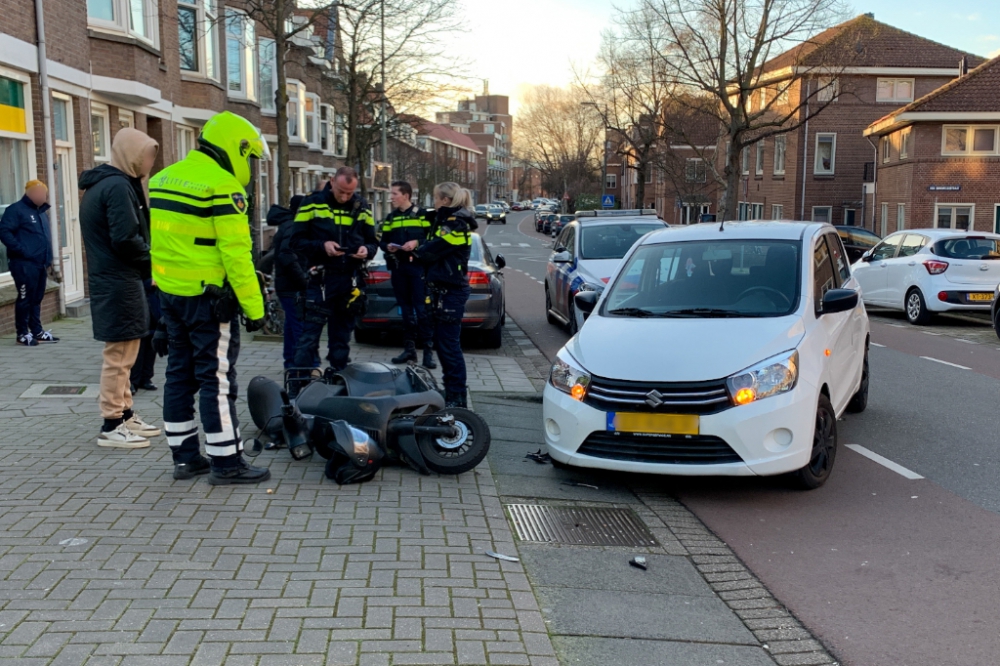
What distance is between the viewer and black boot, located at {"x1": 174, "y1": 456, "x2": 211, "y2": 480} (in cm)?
567

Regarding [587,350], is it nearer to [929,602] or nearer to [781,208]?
[929,602]

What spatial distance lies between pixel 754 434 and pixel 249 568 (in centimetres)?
296

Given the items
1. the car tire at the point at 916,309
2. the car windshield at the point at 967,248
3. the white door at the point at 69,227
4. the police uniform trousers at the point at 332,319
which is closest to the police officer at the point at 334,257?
the police uniform trousers at the point at 332,319

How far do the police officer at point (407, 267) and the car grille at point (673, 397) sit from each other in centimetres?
431

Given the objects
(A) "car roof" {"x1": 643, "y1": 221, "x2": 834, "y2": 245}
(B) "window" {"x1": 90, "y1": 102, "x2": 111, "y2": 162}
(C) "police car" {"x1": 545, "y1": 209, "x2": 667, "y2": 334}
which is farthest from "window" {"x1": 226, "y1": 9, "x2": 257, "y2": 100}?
(A) "car roof" {"x1": 643, "y1": 221, "x2": 834, "y2": 245}

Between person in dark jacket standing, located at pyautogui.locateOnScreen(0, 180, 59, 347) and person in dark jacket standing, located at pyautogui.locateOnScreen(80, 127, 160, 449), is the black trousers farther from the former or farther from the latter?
person in dark jacket standing, located at pyautogui.locateOnScreen(80, 127, 160, 449)

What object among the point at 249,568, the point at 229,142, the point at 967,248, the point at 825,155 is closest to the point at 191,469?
the point at 249,568

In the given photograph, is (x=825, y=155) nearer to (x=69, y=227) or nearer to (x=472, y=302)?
(x=472, y=302)

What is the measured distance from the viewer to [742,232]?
24.5ft

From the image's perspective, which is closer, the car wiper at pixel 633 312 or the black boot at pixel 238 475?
the black boot at pixel 238 475

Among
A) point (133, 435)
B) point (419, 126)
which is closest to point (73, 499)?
point (133, 435)

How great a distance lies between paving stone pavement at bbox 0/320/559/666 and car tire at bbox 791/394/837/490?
1.94 metres

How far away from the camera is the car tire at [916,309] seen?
1641 cm

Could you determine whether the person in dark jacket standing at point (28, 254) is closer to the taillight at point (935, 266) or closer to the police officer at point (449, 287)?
the police officer at point (449, 287)
